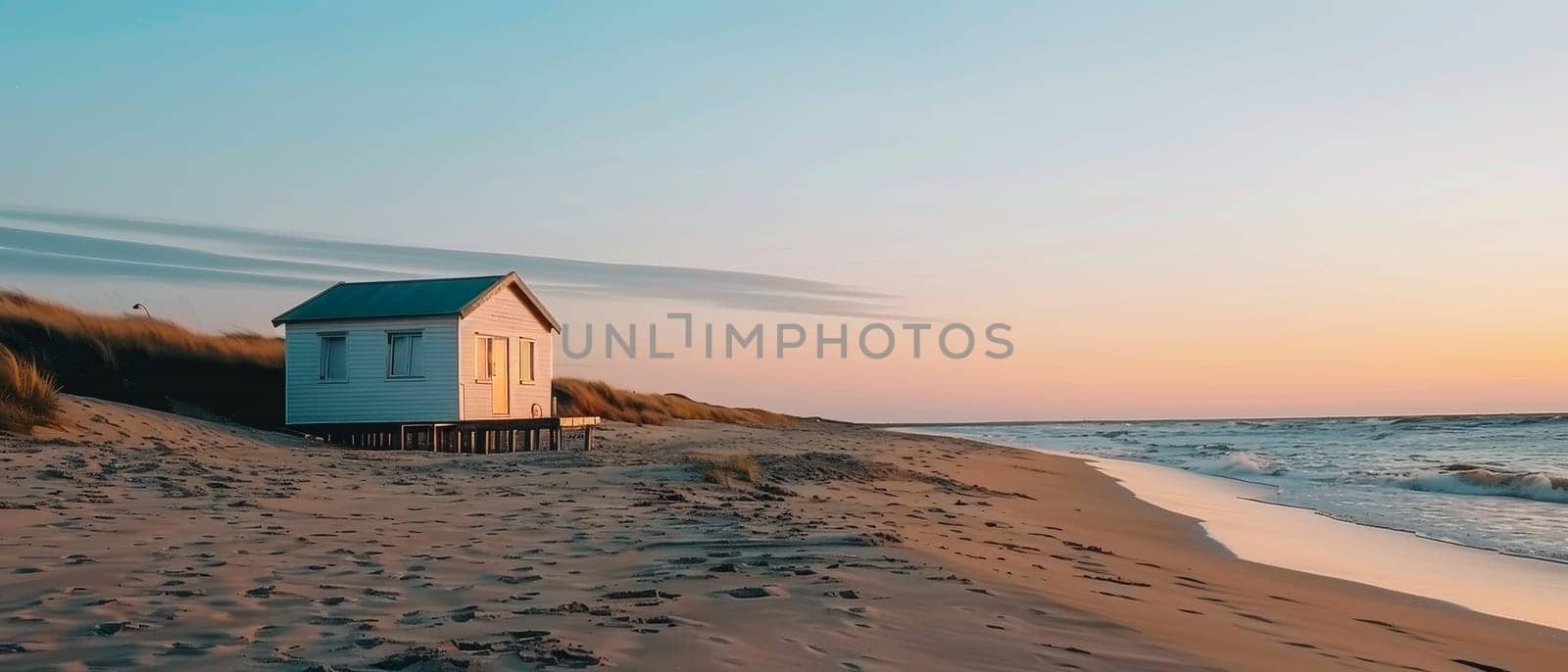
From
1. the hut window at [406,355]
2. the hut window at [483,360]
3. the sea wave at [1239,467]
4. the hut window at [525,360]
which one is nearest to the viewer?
the hut window at [406,355]

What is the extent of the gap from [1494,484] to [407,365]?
19.1m

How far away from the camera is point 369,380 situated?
22109 mm

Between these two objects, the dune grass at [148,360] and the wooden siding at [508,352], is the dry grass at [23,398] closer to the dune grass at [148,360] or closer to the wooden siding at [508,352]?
the wooden siding at [508,352]

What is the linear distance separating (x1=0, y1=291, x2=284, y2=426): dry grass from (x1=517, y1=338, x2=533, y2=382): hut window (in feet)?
16.2

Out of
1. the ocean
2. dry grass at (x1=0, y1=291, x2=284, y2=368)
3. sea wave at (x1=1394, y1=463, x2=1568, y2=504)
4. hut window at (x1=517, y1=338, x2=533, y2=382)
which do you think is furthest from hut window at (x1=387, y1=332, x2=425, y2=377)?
sea wave at (x1=1394, y1=463, x2=1568, y2=504)

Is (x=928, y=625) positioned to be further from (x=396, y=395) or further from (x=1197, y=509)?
(x=396, y=395)

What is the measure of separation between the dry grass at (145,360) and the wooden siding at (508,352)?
4503 millimetres

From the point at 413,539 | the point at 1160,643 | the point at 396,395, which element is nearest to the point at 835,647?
the point at 1160,643

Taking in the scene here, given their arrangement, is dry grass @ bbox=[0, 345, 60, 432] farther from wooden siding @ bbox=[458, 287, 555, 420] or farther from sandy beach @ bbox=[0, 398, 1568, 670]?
wooden siding @ bbox=[458, 287, 555, 420]

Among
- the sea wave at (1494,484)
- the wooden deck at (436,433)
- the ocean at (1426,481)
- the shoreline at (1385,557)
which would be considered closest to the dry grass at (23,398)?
the wooden deck at (436,433)

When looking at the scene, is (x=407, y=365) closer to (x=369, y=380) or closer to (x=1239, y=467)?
(x=369, y=380)

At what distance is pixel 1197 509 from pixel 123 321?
2312 cm

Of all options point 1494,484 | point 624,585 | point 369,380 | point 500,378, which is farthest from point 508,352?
point 624,585

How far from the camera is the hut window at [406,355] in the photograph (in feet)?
71.6
